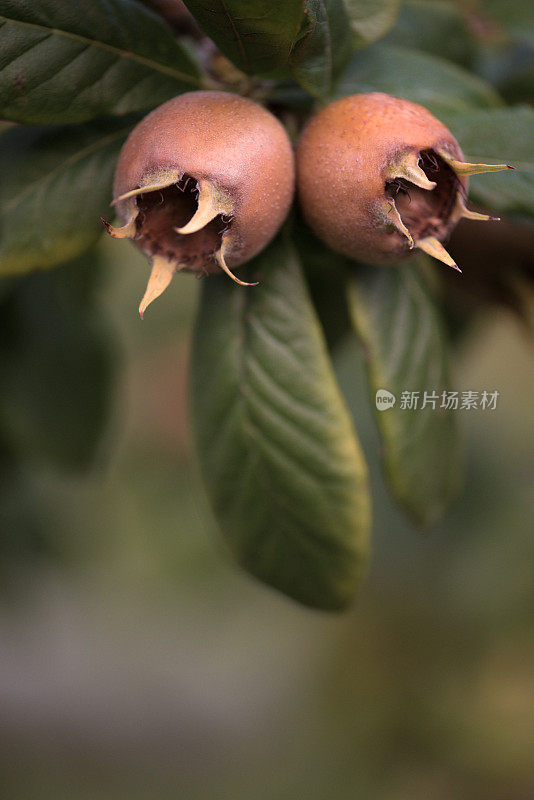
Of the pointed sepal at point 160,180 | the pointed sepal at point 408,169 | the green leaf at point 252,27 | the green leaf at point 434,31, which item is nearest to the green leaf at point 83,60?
the green leaf at point 252,27

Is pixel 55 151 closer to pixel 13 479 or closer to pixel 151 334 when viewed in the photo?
pixel 13 479

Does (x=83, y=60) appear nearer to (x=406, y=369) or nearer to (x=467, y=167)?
(x=467, y=167)

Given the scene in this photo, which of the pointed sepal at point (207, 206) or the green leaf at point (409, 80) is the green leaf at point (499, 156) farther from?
the pointed sepal at point (207, 206)

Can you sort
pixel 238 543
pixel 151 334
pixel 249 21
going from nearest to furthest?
pixel 249 21, pixel 238 543, pixel 151 334

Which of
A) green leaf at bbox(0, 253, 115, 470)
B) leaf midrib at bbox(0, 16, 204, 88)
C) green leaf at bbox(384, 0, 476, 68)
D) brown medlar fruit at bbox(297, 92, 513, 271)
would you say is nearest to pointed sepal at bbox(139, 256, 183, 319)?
brown medlar fruit at bbox(297, 92, 513, 271)

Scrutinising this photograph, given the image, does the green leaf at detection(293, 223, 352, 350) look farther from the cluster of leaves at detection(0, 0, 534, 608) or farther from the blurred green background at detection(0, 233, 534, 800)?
the blurred green background at detection(0, 233, 534, 800)

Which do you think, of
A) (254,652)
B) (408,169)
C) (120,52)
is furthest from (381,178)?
(254,652)

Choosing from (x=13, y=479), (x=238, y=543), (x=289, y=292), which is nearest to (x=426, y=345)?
(x=289, y=292)
